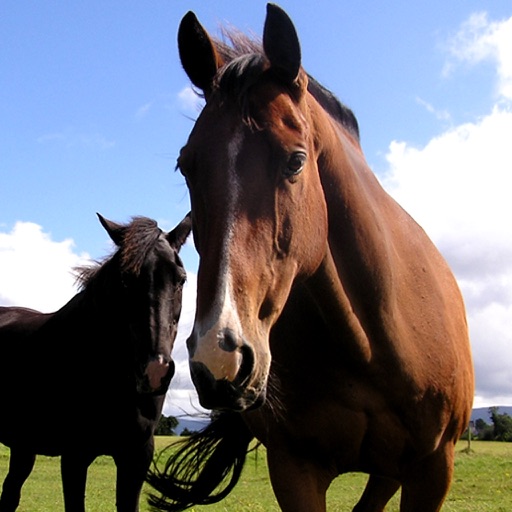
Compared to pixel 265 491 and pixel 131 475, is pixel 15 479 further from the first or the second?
pixel 265 491

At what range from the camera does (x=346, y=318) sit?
10.1ft

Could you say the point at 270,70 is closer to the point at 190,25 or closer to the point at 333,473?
the point at 190,25

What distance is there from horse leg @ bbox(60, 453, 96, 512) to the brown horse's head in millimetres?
3795

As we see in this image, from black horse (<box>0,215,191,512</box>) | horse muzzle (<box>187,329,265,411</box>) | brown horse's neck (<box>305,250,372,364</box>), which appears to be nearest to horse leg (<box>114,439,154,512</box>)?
black horse (<box>0,215,191,512</box>)

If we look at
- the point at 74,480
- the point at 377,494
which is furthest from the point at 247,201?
the point at 74,480

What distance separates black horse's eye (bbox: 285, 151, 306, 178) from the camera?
8.04 ft

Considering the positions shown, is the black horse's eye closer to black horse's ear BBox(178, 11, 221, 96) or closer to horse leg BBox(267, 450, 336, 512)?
black horse's ear BBox(178, 11, 221, 96)

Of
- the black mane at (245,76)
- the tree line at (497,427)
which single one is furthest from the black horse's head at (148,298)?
the tree line at (497,427)

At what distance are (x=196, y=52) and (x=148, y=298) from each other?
3131mm

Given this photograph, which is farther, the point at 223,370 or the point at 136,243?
the point at 136,243

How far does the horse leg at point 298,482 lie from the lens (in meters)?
3.33

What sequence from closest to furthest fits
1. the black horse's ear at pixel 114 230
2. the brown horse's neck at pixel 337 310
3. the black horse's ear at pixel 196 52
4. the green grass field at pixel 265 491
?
the black horse's ear at pixel 196 52 < the brown horse's neck at pixel 337 310 < the black horse's ear at pixel 114 230 < the green grass field at pixel 265 491

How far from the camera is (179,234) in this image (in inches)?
252

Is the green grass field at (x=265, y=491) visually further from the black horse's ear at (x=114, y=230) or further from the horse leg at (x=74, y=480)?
the black horse's ear at (x=114, y=230)
